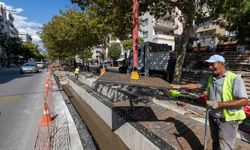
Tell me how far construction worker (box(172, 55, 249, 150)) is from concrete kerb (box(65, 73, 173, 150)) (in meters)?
1.17

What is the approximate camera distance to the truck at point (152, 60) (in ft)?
53.0

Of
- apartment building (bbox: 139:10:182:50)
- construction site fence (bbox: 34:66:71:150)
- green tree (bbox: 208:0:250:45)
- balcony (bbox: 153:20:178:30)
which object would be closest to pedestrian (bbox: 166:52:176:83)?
green tree (bbox: 208:0:250:45)

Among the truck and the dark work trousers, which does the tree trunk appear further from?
the dark work trousers

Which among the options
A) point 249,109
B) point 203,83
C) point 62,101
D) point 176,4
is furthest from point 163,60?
point 203,83

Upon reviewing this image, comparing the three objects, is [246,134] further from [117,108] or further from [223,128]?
[117,108]

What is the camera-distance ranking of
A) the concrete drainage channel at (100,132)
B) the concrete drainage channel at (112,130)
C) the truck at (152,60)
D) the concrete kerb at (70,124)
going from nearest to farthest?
1. the concrete drainage channel at (112,130)
2. the concrete kerb at (70,124)
3. the concrete drainage channel at (100,132)
4. the truck at (152,60)

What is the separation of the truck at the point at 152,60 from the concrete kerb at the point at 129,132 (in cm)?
815

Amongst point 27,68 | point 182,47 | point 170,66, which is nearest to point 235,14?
point 182,47

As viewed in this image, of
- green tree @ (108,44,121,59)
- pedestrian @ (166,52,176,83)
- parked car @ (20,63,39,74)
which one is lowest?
parked car @ (20,63,39,74)

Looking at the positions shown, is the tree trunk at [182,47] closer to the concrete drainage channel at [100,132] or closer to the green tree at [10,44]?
the concrete drainage channel at [100,132]

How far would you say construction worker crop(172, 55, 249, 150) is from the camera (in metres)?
2.88

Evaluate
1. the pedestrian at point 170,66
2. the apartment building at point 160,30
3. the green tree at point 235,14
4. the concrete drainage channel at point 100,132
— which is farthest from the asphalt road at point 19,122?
the apartment building at point 160,30

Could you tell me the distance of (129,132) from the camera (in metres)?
5.60

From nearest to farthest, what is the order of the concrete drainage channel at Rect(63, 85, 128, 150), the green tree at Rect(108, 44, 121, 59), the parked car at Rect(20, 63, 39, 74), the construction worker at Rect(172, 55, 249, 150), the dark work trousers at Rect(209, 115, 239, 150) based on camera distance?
the construction worker at Rect(172, 55, 249, 150), the dark work trousers at Rect(209, 115, 239, 150), the concrete drainage channel at Rect(63, 85, 128, 150), the parked car at Rect(20, 63, 39, 74), the green tree at Rect(108, 44, 121, 59)
